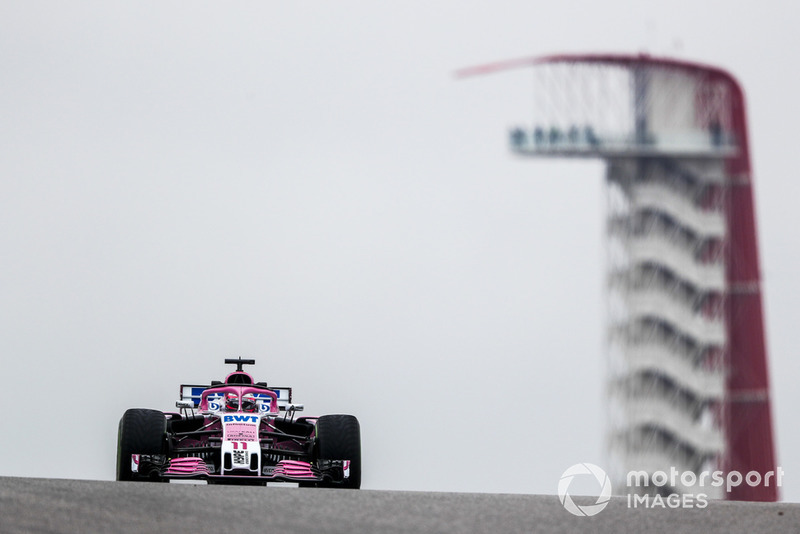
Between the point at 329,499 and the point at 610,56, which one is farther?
the point at 610,56

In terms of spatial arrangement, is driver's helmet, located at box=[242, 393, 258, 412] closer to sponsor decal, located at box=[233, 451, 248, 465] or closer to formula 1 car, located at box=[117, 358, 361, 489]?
formula 1 car, located at box=[117, 358, 361, 489]

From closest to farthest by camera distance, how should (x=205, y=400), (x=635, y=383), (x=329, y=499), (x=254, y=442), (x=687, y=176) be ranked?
1. (x=329, y=499)
2. (x=254, y=442)
3. (x=205, y=400)
4. (x=635, y=383)
5. (x=687, y=176)

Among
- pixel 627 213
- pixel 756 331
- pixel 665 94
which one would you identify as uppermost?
pixel 665 94

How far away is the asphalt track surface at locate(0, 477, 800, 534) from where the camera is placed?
10.4 metres

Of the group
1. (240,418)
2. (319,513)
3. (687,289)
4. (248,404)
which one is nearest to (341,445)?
(240,418)

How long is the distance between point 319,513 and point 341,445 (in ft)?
19.5

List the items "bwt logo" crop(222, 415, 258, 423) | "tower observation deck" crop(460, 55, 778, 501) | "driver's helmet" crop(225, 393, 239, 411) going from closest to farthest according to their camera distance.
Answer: "bwt logo" crop(222, 415, 258, 423)
"driver's helmet" crop(225, 393, 239, 411)
"tower observation deck" crop(460, 55, 778, 501)

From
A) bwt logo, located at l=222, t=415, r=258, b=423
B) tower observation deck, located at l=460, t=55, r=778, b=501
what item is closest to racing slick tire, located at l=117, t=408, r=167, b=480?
bwt logo, located at l=222, t=415, r=258, b=423

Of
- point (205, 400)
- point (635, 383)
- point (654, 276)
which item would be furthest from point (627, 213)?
point (205, 400)

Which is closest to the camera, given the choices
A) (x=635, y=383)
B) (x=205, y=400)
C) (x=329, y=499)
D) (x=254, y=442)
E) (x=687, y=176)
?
(x=329, y=499)

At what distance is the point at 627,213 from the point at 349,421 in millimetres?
64451

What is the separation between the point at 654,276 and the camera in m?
79.1

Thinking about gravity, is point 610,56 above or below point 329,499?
above

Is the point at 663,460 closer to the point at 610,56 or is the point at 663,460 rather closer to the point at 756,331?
the point at 756,331
